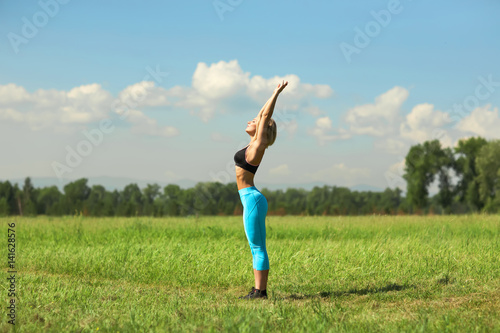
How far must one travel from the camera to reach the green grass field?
5543 millimetres

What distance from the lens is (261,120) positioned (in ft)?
21.9

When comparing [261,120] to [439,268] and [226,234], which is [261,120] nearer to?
[439,268]

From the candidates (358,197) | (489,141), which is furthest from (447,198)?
(358,197)

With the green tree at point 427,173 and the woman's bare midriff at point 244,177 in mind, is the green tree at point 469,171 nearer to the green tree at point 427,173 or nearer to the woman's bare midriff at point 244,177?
the green tree at point 427,173

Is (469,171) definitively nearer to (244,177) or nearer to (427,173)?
(427,173)

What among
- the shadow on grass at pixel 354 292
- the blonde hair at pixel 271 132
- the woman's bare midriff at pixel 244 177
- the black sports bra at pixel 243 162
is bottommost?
the shadow on grass at pixel 354 292

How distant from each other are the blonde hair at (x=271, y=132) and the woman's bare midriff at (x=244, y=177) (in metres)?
0.55

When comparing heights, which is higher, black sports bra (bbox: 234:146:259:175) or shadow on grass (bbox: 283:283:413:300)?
black sports bra (bbox: 234:146:259:175)

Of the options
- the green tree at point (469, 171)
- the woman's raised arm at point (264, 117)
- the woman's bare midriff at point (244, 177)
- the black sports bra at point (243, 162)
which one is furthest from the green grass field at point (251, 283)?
the green tree at point (469, 171)

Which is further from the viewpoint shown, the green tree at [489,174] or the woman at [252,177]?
the green tree at [489,174]

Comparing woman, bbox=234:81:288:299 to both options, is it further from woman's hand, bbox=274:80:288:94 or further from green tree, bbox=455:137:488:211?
green tree, bbox=455:137:488:211

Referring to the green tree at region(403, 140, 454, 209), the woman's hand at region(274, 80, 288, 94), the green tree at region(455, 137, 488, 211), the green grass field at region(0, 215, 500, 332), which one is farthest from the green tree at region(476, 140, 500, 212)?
the woman's hand at region(274, 80, 288, 94)

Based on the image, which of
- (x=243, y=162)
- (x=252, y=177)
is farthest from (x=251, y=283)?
(x=243, y=162)

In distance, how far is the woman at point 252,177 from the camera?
6.63m
